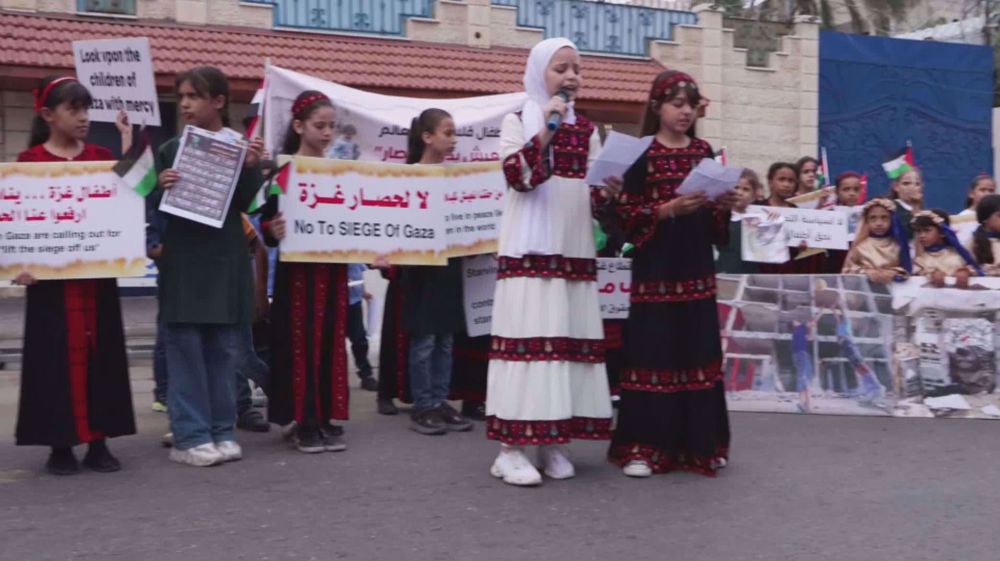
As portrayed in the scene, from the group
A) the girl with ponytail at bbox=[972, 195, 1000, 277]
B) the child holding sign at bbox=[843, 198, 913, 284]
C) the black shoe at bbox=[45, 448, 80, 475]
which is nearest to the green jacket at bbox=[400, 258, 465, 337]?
the black shoe at bbox=[45, 448, 80, 475]

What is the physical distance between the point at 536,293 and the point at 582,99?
13813 millimetres

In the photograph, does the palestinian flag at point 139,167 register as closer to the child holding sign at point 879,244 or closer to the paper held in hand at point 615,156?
the paper held in hand at point 615,156

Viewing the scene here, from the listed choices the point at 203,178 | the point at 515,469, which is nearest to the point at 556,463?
the point at 515,469

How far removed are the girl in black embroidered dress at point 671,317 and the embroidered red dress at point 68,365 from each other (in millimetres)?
2414

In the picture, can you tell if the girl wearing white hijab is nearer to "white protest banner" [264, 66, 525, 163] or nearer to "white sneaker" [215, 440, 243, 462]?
"white sneaker" [215, 440, 243, 462]

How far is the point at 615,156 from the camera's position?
18.4 feet

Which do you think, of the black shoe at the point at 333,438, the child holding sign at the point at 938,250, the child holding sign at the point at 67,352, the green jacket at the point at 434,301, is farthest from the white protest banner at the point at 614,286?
the child holding sign at the point at 67,352

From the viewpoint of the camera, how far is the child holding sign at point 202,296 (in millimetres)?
6109

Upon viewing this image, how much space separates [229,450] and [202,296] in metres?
0.78

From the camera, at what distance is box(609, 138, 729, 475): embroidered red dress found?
596 centimetres

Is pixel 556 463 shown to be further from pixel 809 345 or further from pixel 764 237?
pixel 764 237

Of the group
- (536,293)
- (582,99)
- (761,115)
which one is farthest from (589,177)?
(761,115)

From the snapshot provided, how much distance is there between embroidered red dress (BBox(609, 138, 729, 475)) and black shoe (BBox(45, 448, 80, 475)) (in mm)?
2570

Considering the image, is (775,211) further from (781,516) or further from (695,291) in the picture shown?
(781,516)
